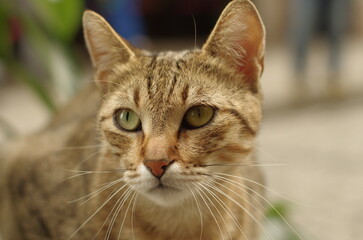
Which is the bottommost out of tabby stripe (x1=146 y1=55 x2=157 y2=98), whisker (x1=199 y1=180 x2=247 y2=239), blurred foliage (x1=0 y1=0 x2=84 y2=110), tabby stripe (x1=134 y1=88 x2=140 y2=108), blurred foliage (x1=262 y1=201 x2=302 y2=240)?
blurred foliage (x1=262 y1=201 x2=302 y2=240)

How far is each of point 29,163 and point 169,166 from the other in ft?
2.05

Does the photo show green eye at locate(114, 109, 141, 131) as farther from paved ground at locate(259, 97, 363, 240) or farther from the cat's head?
paved ground at locate(259, 97, 363, 240)

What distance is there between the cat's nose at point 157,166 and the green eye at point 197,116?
10 cm

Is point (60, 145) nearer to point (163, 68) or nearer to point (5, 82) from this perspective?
point (163, 68)

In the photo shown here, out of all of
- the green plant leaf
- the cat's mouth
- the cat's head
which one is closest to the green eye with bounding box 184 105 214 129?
the cat's head

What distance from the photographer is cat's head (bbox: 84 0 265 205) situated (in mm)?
1000

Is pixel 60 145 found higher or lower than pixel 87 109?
lower

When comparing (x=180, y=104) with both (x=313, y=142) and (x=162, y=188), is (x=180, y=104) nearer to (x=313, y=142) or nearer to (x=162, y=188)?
(x=162, y=188)

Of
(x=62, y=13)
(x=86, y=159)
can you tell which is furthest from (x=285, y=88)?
(x=86, y=159)

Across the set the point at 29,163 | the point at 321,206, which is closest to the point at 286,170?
the point at 321,206

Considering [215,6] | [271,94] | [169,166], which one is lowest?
[169,166]

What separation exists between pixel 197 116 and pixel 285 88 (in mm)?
2423

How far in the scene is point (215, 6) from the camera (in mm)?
4738

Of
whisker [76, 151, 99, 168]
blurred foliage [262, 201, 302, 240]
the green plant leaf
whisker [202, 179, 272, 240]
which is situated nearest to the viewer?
whisker [202, 179, 272, 240]
